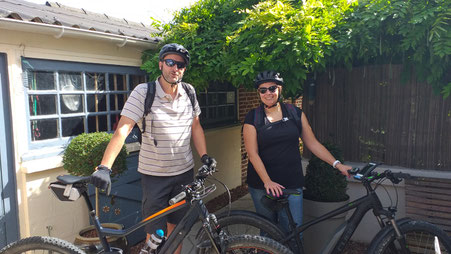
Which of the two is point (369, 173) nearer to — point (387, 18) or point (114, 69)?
point (387, 18)

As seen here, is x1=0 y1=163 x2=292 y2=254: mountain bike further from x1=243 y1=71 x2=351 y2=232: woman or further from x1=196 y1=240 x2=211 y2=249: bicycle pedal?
x1=243 y1=71 x2=351 y2=232: woman

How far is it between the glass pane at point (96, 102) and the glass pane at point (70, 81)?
18 cm

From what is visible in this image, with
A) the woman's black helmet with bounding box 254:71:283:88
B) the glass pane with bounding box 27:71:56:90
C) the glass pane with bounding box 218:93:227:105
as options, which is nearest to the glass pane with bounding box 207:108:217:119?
the glass pane with bounding box 218:93:227:105

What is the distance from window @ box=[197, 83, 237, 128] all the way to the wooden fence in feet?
6.56

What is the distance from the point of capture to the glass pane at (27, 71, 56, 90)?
→ 321 centimetres

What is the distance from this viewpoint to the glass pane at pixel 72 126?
11.8 ft

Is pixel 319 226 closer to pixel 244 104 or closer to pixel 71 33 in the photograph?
pixel 71 33

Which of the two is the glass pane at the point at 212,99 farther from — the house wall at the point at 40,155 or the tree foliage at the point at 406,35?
the tree foliage at the point at 406,35

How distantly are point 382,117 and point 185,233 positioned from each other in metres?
2.82

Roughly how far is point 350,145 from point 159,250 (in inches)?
110

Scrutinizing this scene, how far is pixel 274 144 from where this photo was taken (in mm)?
2746

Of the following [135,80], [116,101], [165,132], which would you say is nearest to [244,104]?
[135,80]

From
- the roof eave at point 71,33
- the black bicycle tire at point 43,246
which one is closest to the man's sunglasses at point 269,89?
the black bicycle tire at point 43,246

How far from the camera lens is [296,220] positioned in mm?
2805
